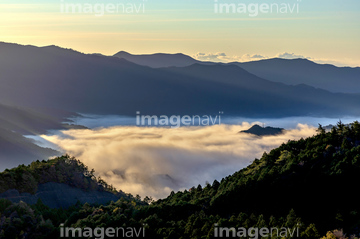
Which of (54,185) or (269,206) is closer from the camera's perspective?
(269,206)

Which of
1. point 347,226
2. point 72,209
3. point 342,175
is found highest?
point 342,175

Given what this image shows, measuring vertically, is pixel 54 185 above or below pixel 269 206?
below

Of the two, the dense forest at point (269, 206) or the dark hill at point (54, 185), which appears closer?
the dense forest at point (269, 206)

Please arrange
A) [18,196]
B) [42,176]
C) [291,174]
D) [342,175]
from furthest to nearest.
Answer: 1. [42,176]
2. [18,196]
3. [291,174]
4. [342,175]

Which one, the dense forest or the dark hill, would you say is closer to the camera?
the dense forest

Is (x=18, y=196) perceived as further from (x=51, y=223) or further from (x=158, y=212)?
Answer: (x=158, y=212)

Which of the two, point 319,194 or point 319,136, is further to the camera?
point 319,136

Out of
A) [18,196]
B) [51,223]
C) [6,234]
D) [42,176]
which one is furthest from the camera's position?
[42,176]

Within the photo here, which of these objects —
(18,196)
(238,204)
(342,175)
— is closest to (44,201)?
(18,196)
